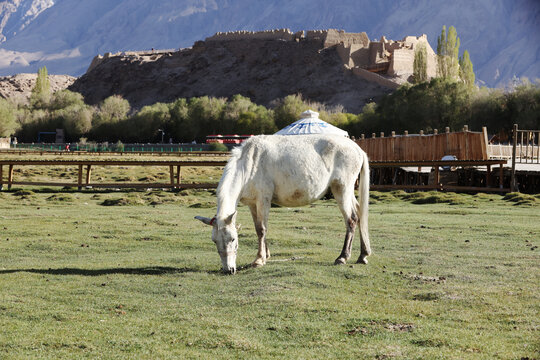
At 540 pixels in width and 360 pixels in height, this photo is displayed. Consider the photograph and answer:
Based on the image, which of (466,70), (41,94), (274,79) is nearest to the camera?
(466,70)

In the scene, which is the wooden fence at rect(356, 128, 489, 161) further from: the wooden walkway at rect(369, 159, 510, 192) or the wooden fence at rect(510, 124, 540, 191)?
the wooden fence at rect(510, 124, 540, 191)

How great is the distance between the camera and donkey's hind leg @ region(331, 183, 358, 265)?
11.2 meters

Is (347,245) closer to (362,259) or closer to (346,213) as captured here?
(362,259)

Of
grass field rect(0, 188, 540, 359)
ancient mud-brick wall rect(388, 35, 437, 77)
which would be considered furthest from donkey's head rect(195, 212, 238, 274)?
ancient mud-brick wall rect(388, 35, 437, 77)

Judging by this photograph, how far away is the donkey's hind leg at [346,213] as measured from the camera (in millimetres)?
11195

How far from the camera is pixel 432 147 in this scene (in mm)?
33750

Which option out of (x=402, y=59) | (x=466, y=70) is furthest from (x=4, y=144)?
(x=402, y=59)

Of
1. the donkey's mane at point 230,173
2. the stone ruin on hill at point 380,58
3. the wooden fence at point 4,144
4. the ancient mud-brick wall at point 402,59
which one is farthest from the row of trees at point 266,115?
the donkey's mane at point 230,173

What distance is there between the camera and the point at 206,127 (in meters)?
133

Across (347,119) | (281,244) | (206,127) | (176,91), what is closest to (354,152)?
(281,244)

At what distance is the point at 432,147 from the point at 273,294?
26192 millimetres

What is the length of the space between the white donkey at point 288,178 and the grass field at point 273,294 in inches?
28.9

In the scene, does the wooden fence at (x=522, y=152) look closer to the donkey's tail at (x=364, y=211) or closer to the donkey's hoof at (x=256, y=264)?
the donkey's tail at (x=364, y=211)

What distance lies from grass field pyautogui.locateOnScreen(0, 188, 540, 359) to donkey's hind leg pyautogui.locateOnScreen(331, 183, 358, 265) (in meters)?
0.36
